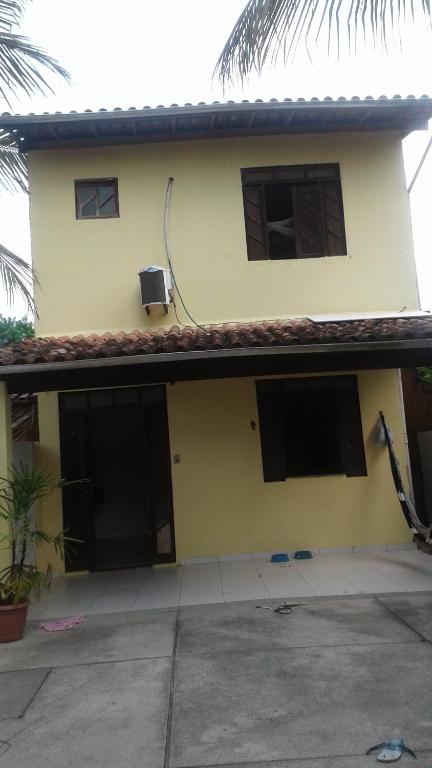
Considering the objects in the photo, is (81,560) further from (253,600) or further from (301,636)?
(301,636)

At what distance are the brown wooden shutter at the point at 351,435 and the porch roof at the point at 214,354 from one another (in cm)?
163

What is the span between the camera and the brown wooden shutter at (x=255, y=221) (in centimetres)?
887

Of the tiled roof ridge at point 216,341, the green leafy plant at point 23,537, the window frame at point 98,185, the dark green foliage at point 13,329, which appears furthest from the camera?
the dark green foliage at point 13,329

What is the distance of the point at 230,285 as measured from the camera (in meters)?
8.73

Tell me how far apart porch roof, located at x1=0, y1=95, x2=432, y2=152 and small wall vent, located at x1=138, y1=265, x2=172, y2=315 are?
83.2 inches

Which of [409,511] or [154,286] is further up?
[154,286]

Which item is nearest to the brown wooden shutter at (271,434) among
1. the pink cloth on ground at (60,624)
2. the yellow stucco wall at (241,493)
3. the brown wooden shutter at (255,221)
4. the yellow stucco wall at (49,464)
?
the yellow stucco wall at (241,493)

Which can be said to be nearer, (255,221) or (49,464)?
(49,464)

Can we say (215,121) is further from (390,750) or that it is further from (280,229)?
(390,750)

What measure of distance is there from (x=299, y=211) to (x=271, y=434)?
3.39 metres

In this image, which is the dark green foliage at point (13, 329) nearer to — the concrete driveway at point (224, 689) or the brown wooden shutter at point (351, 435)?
the brown wooden shutter at point (351, 435)

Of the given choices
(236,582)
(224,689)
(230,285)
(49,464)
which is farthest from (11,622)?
(230,285)

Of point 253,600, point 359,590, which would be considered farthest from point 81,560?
point 359,590

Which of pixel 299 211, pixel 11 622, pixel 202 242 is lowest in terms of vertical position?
pixel 11 622
